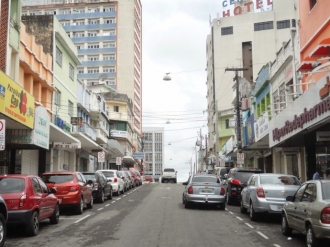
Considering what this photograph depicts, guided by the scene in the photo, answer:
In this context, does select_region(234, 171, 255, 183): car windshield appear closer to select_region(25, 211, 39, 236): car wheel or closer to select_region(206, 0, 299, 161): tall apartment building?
select_region(25, 211, 39, 236): car wheel

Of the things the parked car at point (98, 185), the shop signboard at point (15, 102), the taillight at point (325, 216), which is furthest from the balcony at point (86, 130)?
the taillight at point (325, 216)

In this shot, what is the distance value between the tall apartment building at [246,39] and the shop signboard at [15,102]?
51.4 m

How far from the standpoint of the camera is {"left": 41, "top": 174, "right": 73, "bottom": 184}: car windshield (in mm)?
16859

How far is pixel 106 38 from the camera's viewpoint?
8938 centimetres

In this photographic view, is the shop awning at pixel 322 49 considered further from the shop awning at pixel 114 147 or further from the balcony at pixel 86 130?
the shop awning at pixel 114 147

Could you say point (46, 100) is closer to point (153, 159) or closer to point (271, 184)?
point (271, 184)

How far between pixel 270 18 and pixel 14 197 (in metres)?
66.8

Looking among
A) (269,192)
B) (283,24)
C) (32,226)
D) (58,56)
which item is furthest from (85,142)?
(283,24)

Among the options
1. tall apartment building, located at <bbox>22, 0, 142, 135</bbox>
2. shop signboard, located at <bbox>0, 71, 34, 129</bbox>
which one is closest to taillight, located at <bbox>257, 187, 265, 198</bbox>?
shop signboard, located at <bbox>0, 71, 34, 129</bbox>

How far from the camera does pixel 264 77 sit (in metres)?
31.9

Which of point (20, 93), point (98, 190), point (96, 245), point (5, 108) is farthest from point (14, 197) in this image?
point (98, 190)

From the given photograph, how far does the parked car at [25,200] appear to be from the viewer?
10852 mm

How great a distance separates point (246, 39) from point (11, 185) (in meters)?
65.1

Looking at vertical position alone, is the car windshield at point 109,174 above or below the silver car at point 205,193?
above
